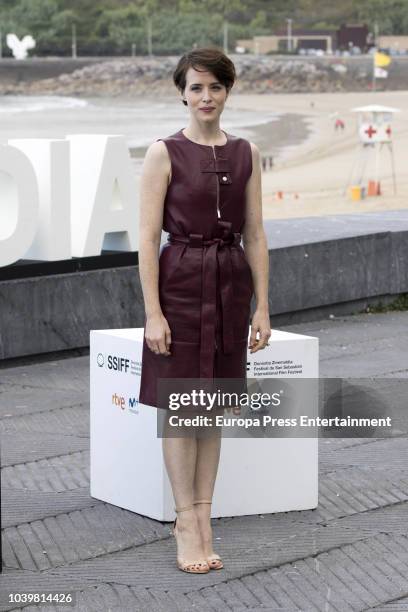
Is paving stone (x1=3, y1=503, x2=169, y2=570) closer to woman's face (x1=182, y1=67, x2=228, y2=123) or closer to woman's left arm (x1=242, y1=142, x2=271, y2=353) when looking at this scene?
woman's left arm (x1=242, y1=142, x2=271, y2=353)

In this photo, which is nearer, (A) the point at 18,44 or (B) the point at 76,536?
(B) the point at 76,536

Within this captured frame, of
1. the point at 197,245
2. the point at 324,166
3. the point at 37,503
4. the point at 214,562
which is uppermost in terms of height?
the point at 197,245

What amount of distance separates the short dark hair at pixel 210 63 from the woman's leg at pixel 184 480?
1170mm

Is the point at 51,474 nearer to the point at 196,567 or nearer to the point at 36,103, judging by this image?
the point at 196,567

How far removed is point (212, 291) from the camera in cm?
436

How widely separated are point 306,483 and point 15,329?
3.40 meters

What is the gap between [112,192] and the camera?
8750 mm

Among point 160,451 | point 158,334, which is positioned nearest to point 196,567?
point 160,451

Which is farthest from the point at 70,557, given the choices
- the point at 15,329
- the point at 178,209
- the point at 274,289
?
the point at 274,289

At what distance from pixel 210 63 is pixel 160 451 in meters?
1.43

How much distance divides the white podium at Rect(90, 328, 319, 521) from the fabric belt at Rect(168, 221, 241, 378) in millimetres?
578

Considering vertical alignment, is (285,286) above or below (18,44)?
above

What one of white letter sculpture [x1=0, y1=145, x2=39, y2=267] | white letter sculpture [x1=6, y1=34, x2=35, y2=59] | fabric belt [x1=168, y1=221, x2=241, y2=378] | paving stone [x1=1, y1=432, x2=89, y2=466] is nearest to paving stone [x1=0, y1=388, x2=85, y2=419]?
paving stone [x1=1, y1=432, x2=89, y2=466]

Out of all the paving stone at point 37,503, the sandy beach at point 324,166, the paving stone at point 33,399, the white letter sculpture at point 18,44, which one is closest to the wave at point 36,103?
the sandy beach at point 324,166
